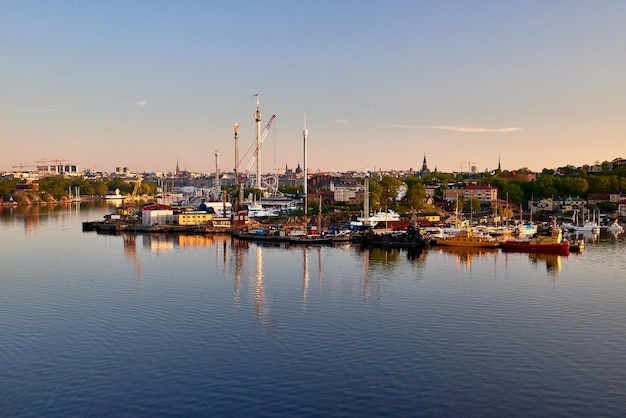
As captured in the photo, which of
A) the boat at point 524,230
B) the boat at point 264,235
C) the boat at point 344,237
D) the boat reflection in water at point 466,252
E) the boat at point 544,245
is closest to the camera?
the boat reflection in water at point 466,252

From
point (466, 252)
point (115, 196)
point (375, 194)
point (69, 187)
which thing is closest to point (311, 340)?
point (466, 252)

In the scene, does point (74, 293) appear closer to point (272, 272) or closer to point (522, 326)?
point (272, 272)

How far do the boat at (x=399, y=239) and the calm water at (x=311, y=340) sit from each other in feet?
18.4

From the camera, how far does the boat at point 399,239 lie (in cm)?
2342

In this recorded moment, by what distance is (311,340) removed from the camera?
31.7 ft

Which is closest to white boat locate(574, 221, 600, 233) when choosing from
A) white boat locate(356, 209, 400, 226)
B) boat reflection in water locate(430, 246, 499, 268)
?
white boat locate(356, 209, 400, 226)

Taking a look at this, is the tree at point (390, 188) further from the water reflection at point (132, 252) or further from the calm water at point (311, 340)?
the calm water at point (311, 340)

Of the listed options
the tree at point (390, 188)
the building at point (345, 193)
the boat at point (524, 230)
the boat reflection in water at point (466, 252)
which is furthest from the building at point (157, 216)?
the boat at point (524, 230)

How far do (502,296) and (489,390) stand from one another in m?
6.05

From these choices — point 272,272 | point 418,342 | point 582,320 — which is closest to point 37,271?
point 272,272

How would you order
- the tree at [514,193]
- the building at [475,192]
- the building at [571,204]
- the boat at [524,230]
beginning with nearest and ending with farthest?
the boat at [524,230] < the building at [571,204] < the tree at [514,193] < the building at [475,192]

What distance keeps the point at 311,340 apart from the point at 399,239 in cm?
1465

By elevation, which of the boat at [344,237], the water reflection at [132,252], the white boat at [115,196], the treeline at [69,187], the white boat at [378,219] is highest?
the treeline at [69,187]

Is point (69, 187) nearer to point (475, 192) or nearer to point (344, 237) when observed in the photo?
point (475, 192)
